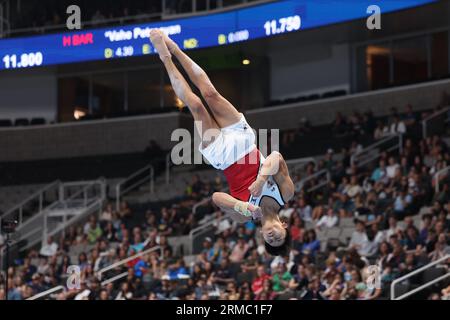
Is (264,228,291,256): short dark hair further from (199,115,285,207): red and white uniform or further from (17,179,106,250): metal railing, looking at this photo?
(17,179,106,250): metal railing

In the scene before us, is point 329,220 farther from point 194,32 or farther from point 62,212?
point 62,212

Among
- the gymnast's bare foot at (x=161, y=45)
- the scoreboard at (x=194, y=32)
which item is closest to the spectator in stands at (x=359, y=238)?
the scoreboard at (x=194, y=32)

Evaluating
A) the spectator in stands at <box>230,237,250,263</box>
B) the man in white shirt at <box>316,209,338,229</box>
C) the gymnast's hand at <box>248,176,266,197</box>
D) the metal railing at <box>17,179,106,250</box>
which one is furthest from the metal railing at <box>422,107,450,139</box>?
the gymnast's hand at <box>248,176,266,197</box>

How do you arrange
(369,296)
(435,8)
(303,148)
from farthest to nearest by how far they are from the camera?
(303,148) → (435,8) → (369,296)

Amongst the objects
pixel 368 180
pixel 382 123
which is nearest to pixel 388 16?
pixel 382 123

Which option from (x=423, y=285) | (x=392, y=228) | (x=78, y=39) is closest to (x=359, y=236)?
(x=392, y=228)

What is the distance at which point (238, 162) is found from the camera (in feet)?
36.0

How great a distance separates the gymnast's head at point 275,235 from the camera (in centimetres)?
1062

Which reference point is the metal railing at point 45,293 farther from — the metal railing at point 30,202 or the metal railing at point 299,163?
the metal railing at point 299,163

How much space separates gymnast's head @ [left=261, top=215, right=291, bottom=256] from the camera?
1062 centimetres

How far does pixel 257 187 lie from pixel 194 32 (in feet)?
51.4

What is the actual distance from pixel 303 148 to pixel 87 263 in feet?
22.1
